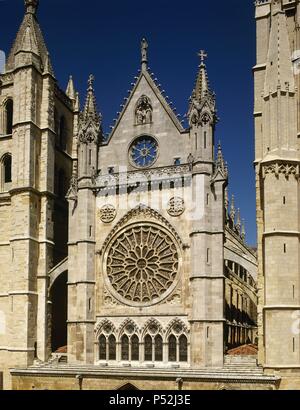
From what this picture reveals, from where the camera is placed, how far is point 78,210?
96.4 ft

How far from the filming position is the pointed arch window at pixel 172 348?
26.3 metres

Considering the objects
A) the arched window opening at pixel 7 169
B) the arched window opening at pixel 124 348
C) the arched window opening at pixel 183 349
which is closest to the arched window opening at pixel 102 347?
the arched window opening at pixel 124 348

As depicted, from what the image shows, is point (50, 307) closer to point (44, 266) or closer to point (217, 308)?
point (44, 266)

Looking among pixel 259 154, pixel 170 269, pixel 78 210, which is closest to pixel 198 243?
pixel 170 269

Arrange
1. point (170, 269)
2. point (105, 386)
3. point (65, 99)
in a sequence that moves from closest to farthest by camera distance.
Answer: point (105, 386)
point (170, 269)
point (65, 99)

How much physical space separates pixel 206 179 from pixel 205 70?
587 cm

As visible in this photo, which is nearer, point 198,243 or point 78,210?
point 198,243

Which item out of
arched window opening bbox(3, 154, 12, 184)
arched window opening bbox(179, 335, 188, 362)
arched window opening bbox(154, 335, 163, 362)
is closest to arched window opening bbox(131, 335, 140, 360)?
arched window opening bbox(154, 335, 163, 362)

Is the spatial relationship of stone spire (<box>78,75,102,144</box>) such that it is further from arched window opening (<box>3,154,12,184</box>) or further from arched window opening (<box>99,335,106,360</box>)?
arched window opening (<box>99,335,106,360</box>)

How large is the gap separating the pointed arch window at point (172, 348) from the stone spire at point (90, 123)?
430 inches

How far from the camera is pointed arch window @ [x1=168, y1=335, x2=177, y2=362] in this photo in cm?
2635

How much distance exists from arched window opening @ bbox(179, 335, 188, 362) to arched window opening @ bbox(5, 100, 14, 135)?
52.6 ft

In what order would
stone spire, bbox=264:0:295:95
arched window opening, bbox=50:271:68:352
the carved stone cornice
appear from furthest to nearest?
arched window opening, bbox=50:271:68:352 → stone spire, bbox=264:0:295:95 → the carved stone cornice

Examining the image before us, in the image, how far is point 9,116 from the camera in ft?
110
